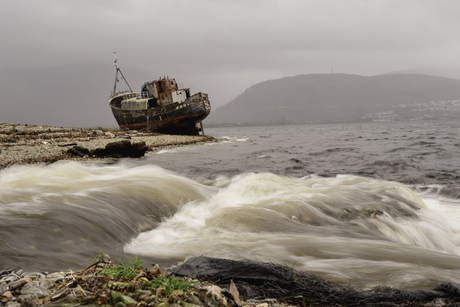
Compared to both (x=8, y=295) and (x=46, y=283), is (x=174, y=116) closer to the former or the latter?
(x=46, y=283)

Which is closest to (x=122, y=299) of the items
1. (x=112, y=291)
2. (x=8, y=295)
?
(x=112, y=291)

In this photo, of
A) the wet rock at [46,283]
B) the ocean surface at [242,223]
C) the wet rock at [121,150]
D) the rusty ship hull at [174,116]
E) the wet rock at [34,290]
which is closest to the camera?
the wet rock at [34,290]

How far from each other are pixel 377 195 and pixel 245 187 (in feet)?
11.4

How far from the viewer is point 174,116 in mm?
36500

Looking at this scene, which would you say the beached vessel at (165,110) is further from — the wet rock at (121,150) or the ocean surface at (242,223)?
the ocean surface at (242,223)

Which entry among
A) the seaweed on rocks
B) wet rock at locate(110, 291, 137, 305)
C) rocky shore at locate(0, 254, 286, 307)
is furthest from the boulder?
wet rock at locate(110, 291, 137, 305)

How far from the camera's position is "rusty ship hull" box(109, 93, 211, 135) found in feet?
120

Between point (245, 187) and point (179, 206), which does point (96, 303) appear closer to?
point (179, 206)

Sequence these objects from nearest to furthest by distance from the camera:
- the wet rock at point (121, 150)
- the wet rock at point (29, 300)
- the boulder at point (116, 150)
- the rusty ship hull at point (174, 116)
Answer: the wet rock at point (29, 300)
the boulder at point (116, 150)
the wet rock at point (121, 150)
the rusty ship hull at point (174, 116)

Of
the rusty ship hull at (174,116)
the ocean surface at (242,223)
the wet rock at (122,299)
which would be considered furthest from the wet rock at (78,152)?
the rusty ship hull at (174,116)

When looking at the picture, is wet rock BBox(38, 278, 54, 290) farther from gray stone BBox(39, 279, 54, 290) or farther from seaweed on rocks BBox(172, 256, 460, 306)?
seaweed on rocks BBox(172, 256, 460, 306)

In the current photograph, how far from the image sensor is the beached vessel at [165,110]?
36.5 meters

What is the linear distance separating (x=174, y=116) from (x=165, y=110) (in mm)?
1263

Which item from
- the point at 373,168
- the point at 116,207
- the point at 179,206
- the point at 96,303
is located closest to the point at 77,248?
the point at 116,207
